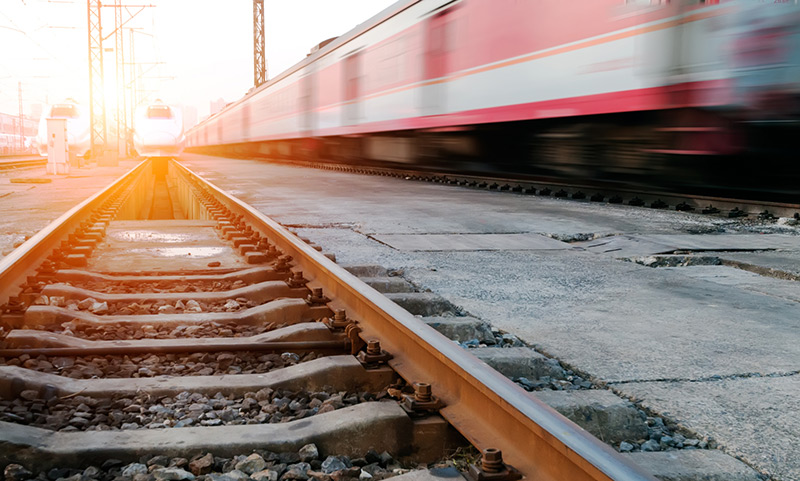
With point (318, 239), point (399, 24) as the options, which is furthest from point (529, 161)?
point (318, 239)

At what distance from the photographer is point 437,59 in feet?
36.7

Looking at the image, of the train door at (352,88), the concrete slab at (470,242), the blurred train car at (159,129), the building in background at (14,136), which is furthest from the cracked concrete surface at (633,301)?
the building in background at (14,136)

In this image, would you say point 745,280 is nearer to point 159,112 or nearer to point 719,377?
point 719,377

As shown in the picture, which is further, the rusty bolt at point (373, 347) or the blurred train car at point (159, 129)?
the blurred train car at point (159, 129)

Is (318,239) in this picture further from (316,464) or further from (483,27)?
(483,27)

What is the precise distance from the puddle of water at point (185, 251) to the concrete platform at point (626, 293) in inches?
32.9

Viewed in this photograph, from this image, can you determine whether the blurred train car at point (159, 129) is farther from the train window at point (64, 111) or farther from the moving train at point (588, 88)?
the moving train at point (588, 88)

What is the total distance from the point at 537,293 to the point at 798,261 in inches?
88.0

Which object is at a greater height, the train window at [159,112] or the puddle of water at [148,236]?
the train window at [159,112]

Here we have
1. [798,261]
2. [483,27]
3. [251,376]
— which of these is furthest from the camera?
[483,27]

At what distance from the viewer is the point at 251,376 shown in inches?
96.0

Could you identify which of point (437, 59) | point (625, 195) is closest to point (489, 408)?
point (625, 195)

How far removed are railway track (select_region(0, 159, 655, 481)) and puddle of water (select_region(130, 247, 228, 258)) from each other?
1.40m

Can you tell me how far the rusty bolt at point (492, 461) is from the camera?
160cm
